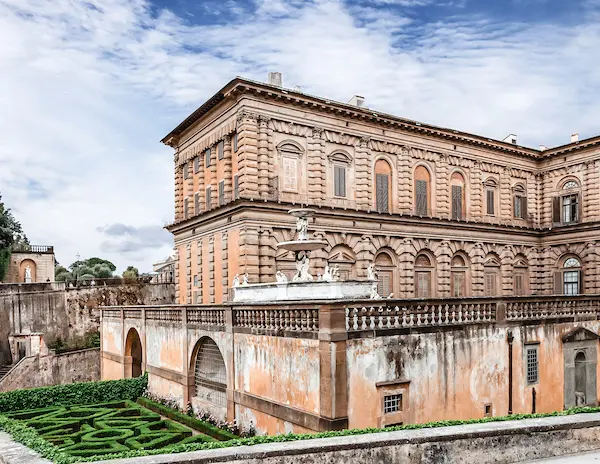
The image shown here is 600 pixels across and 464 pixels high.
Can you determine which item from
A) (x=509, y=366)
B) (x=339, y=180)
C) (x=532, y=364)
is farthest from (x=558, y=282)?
(x=509, y=366)

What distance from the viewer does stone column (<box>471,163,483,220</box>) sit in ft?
126

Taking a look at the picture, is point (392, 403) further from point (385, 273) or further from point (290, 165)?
point (385, 273)

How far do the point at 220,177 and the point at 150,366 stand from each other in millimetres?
11450

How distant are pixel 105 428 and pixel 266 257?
1155cm

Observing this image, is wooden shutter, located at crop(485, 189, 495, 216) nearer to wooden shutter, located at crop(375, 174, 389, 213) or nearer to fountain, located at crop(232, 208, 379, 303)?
wooden shutter, located at crop(375, 174, 389, 213)

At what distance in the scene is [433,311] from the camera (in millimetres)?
14656

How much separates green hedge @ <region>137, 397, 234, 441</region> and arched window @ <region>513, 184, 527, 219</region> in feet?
94.9

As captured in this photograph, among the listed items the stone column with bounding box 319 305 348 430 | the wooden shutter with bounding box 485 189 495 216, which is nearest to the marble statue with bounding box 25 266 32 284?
the wooden shutter with bounding box 485 189 495 216

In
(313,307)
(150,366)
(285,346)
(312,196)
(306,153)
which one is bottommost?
(150,366)

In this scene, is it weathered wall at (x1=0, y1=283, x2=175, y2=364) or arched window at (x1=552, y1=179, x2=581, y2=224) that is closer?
arched window at (x1=552, y1=179, x2=581, y2=224)

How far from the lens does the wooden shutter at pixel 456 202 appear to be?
123ft

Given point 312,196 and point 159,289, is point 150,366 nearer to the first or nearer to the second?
point 312,196

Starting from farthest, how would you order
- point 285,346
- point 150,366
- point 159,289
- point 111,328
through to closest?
1. point 159,289
2. point 111,328
3. point 150,366
4. point 285,346

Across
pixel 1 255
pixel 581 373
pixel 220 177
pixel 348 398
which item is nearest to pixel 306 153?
pixel 220 177
